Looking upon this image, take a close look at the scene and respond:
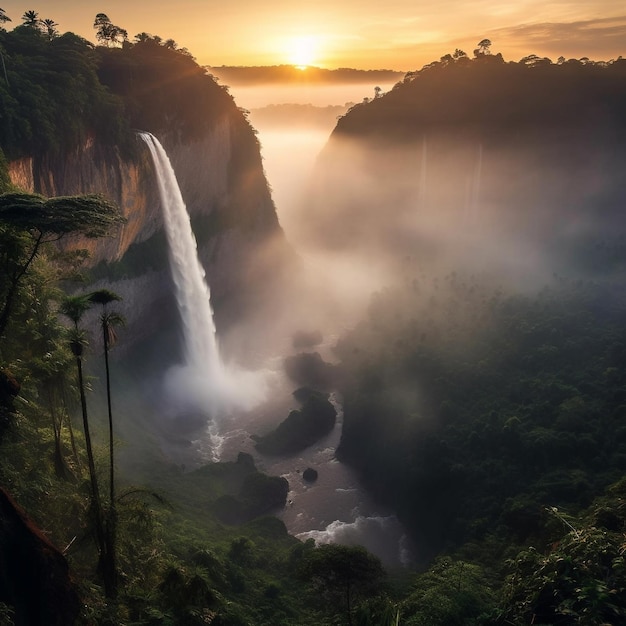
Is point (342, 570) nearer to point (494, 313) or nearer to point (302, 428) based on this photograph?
point (302, 428)

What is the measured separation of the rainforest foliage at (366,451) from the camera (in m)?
15.7

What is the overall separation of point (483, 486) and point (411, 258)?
5703cm

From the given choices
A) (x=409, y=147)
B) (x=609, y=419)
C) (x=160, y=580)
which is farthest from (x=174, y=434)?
(x=409, y=147)

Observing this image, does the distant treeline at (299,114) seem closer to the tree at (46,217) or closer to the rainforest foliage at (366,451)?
the rainforest foliage at (366,451)

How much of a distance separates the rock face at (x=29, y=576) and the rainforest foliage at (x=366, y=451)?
0.32 metres

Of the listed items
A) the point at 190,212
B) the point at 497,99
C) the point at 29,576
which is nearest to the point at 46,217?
the point at 29,576

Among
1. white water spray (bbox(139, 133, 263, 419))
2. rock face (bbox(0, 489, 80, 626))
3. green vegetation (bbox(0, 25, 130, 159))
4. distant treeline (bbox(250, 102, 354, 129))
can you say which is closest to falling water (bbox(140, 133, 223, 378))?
white water spray (bbox(139, 133, 263, 419))

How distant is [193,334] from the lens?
52438 mm

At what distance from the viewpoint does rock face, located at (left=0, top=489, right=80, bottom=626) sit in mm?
12078

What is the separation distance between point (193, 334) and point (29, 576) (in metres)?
40.6

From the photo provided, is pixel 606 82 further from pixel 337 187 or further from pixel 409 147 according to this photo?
pixel 337 187

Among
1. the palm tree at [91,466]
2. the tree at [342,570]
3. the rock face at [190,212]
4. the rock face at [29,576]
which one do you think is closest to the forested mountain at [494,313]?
the tree at [342,570]

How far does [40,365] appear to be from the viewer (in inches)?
703

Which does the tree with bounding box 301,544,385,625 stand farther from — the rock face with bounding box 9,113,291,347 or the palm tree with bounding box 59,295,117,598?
the rock face with bounding box 9,113,291,347
